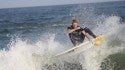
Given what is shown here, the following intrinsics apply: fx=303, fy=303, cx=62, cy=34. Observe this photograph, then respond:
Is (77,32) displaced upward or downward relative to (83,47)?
upward

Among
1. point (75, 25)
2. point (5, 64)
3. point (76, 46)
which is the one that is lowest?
point (5, 64)

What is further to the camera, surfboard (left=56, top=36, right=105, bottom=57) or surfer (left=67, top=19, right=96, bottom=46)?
surfer (left=67, top=19, right=96, bottom=46)

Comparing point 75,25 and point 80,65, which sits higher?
point 75,25

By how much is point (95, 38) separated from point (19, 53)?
3.55 meters

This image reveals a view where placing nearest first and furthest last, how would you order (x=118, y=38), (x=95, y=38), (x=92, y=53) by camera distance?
1. (x=95, y=38)
2. (x=92, y=53)
3. (x=118, y=38)

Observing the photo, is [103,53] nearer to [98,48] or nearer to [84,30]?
[98,48]

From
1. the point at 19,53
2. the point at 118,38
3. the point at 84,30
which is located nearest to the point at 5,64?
the point at 19,53

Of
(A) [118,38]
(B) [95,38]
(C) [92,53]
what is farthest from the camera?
(A) [118,38]

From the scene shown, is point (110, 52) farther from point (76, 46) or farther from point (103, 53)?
point (76, 46)

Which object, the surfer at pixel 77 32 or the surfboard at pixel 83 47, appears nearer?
the surfboard at pixel 83 47

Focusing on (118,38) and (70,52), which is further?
(118,38)

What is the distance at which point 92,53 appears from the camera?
12.4 meters

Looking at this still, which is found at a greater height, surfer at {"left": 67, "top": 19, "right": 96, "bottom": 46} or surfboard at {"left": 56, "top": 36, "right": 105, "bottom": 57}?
surfer at {"left": 67, "top": 19, "right": 96, "bottom": 46}

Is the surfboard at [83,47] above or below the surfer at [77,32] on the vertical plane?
below
